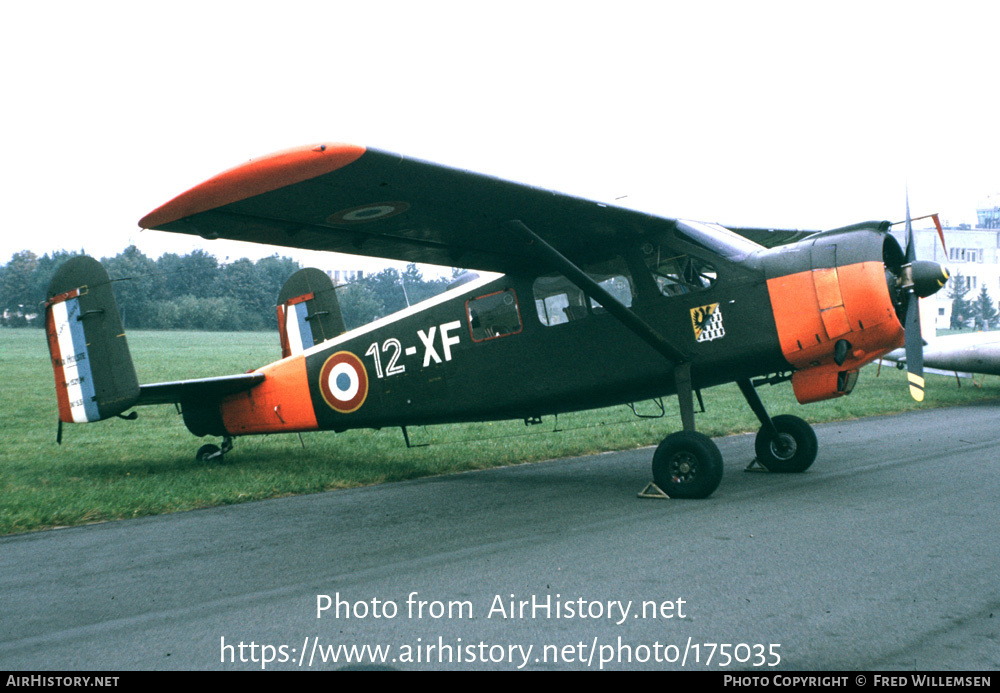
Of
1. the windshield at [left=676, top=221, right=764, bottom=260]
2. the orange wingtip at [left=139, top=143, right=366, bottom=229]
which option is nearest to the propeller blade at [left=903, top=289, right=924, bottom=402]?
the windshield at [left=676, top=221, right=764, bottom=260]

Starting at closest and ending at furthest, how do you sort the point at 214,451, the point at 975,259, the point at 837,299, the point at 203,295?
the point at 837,299, the point at 214,451, the point at 203,295, the point at 975,259

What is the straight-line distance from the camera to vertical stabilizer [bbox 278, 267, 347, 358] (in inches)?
452

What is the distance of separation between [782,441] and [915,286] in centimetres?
233

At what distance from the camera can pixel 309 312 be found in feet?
37.8

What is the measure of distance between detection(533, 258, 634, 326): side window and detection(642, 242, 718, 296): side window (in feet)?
0.99

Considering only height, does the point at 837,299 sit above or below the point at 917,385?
above

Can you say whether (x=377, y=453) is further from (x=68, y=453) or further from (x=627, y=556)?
(x=627, y=556)

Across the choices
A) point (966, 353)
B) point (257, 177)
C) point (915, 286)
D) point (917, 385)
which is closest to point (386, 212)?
point (257, 177)

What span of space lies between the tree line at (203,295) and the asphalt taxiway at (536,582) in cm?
1608

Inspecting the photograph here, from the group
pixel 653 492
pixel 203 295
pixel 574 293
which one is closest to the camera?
pixel 653 492

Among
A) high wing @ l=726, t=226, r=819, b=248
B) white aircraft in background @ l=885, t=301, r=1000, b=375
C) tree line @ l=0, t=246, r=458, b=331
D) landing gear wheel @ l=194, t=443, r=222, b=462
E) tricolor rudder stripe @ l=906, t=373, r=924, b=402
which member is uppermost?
tree line @ l=0, t=246, r=458, b=331

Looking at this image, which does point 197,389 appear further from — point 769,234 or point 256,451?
point 769,234

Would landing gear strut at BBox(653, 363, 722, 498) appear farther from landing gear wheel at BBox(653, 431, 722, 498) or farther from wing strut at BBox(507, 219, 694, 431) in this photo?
wing strut at BBox(507, 219, 694, 431)
